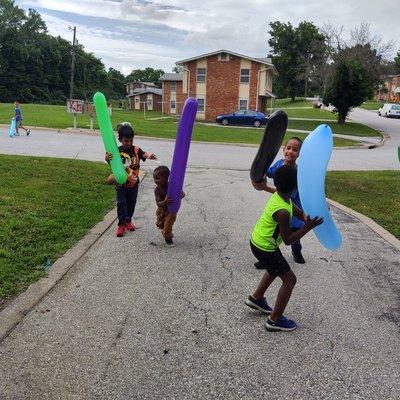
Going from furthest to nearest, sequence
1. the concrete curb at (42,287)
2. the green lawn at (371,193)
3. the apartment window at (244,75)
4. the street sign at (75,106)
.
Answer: the apartment window at (244,75) < the street sign at (75,106) < the green lawn at (371,193) < the concrete curb at (42,287)

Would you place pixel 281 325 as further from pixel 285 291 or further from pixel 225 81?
pixel 225 81

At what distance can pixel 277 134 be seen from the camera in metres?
4.54

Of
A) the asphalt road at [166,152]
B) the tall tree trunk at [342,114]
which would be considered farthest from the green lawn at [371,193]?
the tall tree trunk at [342,114]

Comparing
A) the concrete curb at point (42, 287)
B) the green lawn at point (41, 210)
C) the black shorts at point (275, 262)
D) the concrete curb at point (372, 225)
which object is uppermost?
the black shorts at point (275, 262)

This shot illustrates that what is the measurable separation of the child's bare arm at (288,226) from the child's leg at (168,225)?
7.79ft

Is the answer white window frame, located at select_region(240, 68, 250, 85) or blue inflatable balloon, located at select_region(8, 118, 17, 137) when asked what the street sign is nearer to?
blue inflatable balloon, located at select_region(8, 118, 17, 137)

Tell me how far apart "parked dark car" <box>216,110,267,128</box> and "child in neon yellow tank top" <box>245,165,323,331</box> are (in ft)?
102

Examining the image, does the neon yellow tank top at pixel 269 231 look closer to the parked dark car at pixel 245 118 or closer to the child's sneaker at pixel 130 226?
the child's sneaker at pixel 130 226

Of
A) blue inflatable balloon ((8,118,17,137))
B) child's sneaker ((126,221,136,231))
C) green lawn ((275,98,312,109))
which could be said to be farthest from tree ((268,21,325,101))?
child's sneaker ((126,221,136,231))

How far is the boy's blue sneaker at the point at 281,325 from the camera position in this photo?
3.72m

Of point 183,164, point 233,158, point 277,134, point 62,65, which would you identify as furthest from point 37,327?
point 62,65

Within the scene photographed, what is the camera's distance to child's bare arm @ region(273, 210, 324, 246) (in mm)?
3465

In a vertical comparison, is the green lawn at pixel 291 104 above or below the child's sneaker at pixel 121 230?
above

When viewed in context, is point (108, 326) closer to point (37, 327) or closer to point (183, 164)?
point (37, 327)
